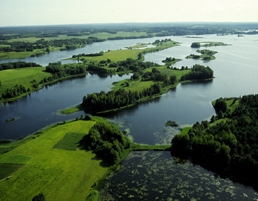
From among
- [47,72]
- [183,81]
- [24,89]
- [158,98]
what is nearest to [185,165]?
[158,98]

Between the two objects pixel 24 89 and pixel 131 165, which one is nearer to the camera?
pixel 131 165

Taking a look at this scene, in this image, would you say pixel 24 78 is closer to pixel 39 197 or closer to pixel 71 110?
pixel 71 110

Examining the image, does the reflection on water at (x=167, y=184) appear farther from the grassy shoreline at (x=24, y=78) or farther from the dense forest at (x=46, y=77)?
the grassy shoreline at (x=24, y=78)

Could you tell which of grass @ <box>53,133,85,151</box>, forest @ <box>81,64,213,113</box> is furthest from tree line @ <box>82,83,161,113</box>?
grass @ <box>53,133,85,151</box>

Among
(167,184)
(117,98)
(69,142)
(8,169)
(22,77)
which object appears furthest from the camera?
(22,77)

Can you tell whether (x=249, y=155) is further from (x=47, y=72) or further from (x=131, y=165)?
(x=47, y=72)

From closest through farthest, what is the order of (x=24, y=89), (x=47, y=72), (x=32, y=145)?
(x=32, y=145)
(x=24, y=89)
(x=47, y=72)

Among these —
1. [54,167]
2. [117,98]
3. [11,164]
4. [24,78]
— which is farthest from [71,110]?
[24,78]
